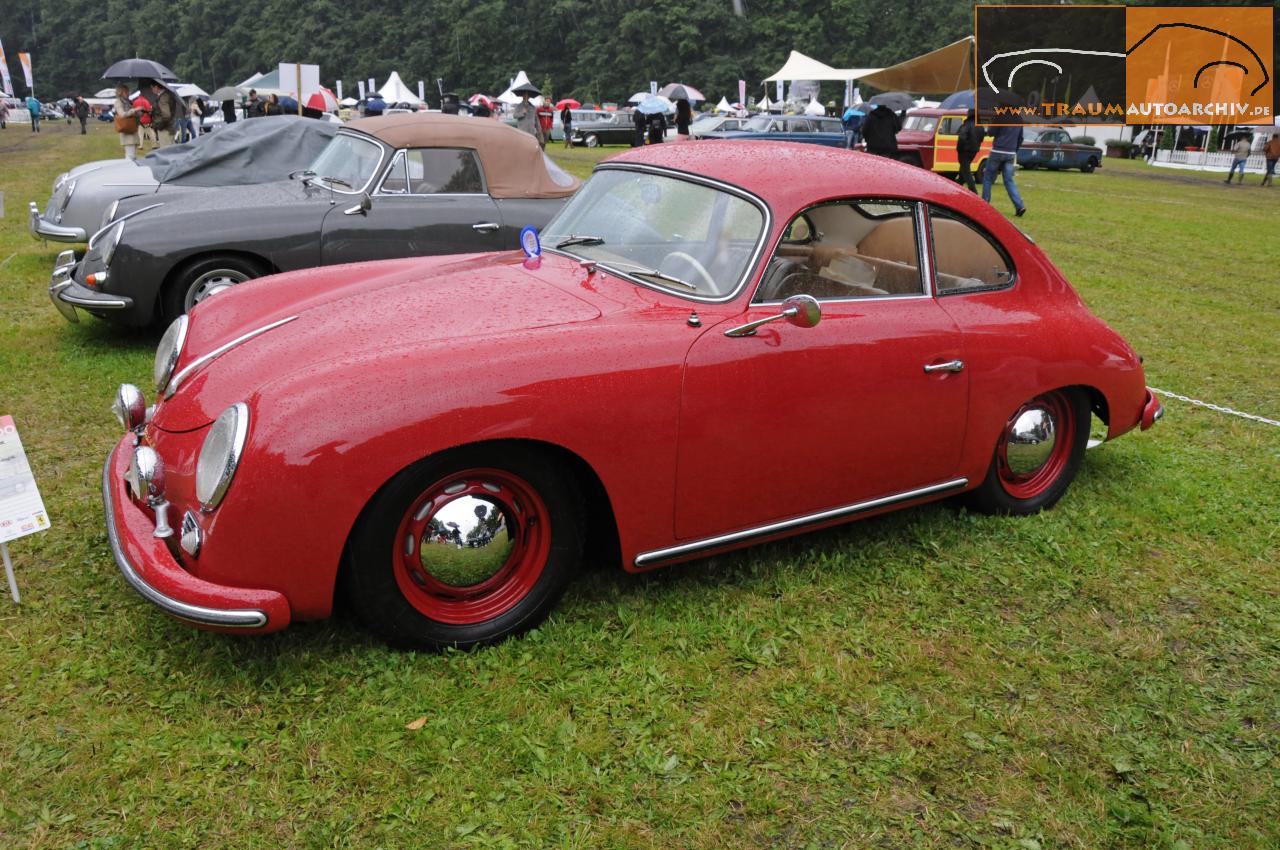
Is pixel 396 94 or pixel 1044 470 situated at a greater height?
pixel 396 94

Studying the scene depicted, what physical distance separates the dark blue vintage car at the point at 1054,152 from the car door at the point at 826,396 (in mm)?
26120

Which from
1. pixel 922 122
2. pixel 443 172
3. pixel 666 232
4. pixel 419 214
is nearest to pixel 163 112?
pixel 443 172

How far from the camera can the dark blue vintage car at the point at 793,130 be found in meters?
25.7

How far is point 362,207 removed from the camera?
19.6 ft

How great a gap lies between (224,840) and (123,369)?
4.19m

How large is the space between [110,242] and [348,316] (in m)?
3.66

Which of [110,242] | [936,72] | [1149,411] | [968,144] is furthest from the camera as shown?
[936,72]

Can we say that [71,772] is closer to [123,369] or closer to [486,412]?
[486,412]

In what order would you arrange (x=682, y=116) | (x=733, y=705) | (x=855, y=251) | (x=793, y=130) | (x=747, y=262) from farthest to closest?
A: (x=793, y=130), (x=682, y=116), (x=855, y=251), (x=747, y=262), (x=733, y=705)

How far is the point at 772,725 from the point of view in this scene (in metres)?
2.72

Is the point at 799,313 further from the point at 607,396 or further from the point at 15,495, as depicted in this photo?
the point at 15,495

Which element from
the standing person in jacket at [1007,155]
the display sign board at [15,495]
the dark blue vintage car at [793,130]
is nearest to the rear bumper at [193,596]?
the display sign board at [15,495]

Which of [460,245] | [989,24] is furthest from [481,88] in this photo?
[460,245]

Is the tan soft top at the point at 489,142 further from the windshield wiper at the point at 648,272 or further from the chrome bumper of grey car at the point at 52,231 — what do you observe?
the windshield wiper at the point at 648,272
